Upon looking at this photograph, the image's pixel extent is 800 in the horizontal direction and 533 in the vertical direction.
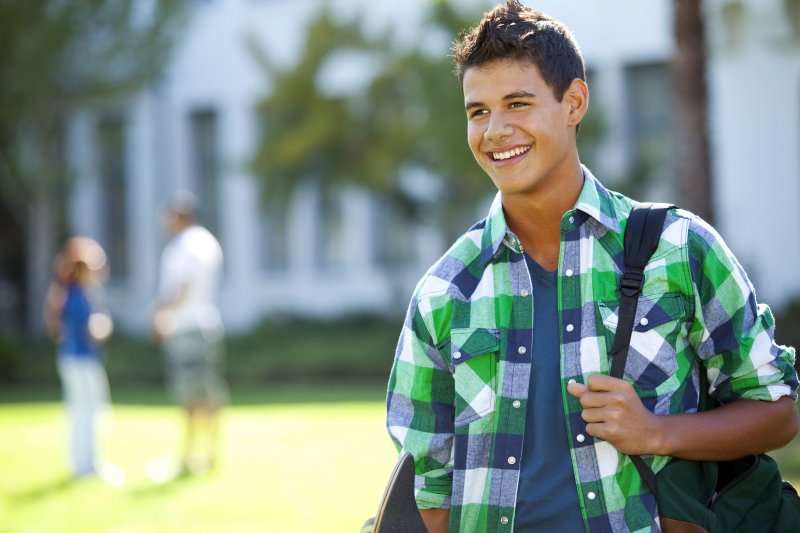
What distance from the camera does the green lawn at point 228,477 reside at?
8.81 metres

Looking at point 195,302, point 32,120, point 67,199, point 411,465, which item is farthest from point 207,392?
point 67,199

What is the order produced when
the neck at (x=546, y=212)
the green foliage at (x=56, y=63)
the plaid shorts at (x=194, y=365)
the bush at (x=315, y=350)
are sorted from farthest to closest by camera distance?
the green foliage at (x=56, y=63) → the bush at (x=315, y=350) → the plaid shorts at (x=194, y=365) → the neck at (x=546, y=212)

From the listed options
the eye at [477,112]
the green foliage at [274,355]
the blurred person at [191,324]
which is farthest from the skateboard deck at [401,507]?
the green foliage at [274,355]

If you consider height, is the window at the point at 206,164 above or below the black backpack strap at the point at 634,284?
above

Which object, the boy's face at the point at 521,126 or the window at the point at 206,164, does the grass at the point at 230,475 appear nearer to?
the boy's face at the point at 521,126

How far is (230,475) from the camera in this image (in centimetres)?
1091

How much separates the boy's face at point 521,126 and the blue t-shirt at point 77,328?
857 cm

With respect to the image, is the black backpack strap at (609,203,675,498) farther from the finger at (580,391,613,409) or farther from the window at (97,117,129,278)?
the window at (97,117,129,278)

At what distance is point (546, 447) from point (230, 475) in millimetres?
8280

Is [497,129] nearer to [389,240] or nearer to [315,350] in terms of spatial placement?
[315,350]

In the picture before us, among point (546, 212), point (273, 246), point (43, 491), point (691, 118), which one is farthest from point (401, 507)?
point (273, 246)

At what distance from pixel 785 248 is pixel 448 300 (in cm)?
1810

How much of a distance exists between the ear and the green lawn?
5368 millimetres

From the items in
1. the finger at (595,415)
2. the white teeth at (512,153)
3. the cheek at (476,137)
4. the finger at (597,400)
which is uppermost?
the cheek at (476,137)
